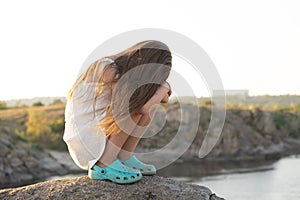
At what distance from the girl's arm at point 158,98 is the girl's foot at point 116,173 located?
0.42 metres

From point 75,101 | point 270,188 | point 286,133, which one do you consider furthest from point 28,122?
point 75,101

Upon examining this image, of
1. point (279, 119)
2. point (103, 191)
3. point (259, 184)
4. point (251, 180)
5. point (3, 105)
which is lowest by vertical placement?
point (279, 119)

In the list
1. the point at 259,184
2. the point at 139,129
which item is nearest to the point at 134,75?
the point at 139,129

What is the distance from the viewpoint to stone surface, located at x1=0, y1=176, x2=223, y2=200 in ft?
11.8

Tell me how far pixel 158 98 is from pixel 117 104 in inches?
10.9

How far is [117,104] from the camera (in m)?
3.58

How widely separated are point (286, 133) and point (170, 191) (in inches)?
1262

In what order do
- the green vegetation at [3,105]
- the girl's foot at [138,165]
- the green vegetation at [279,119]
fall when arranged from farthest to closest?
1. the green vegetation at [279,119]
2. the green vegetation at [3,105]
3. the girl's foot at [138,165]

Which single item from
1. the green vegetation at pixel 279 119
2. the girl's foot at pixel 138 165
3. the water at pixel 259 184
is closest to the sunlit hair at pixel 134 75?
the girl's foot at pixel 138 165

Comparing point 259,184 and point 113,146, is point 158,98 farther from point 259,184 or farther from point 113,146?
point 259,184

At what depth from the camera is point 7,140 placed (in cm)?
2147

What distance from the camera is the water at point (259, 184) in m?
15.7

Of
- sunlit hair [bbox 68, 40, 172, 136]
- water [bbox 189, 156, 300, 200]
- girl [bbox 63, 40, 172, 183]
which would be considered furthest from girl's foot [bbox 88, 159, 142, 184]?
water [bbox 189, 156, 300, 200]

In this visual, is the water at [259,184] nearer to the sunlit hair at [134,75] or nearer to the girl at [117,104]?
the girl at [117,104]
